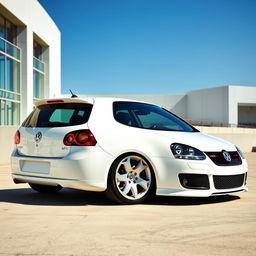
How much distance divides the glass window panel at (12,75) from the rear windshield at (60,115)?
15.7 metres

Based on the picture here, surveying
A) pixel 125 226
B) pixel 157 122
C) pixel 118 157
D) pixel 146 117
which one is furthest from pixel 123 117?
pixel 125 226

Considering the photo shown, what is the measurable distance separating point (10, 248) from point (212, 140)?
3535mm

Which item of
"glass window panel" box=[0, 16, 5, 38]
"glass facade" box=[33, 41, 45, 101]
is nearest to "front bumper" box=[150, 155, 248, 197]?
"glass window panel" box=[0, 16, 5, 38]

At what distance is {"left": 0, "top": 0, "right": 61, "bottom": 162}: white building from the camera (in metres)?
21.6

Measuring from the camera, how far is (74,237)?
4.29m

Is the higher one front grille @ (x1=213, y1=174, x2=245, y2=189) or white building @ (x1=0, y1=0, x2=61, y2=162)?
white building @ (x1=0, y1=0, x2=61, y2=162)

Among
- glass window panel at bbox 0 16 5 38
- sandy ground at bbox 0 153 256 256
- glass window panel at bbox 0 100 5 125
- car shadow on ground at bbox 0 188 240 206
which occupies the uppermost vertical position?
glass window panel at bbox 0 16 5 38

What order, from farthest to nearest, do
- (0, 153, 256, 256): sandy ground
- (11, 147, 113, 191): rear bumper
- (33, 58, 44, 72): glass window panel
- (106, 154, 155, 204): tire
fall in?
(33, 58, 44, 72): glass window panel → (106, 154, 155, 204): tire → (11, 147, 113, 191): rear bumper → (0, 153, 256, 256): sandy ground

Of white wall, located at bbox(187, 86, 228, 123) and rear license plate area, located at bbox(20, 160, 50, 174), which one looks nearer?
rear license plate area, located at bbox(20, 160, 50, 174)

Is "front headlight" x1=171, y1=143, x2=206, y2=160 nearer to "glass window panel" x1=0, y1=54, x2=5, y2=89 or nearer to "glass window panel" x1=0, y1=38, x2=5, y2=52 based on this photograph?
"glass window panel" x1=0, y1=54, x2=5, y2=89

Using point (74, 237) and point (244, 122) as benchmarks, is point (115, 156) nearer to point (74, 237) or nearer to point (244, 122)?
point (74, 237)

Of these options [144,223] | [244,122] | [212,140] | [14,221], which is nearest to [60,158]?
[14,221]

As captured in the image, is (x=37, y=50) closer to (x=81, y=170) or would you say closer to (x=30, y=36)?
(x=30, y=36)

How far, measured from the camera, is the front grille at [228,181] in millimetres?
6301
